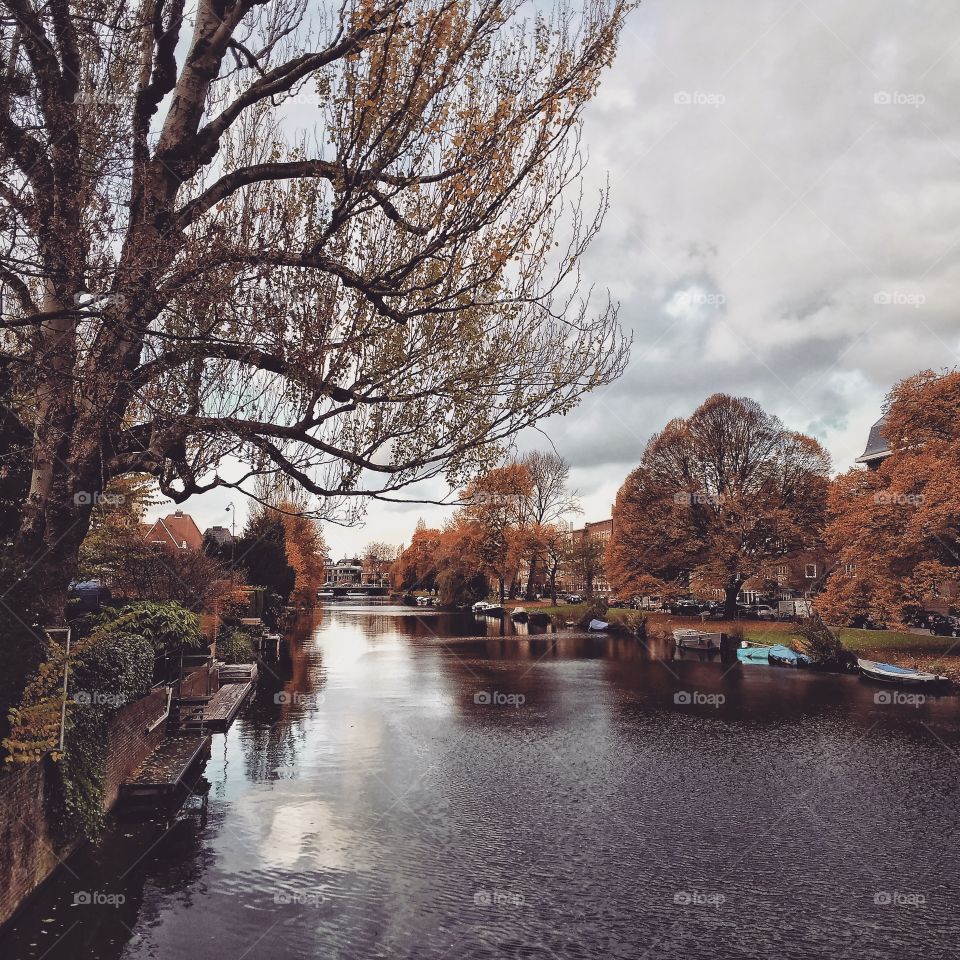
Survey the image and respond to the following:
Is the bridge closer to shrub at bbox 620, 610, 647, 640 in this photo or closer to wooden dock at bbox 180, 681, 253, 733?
shrub at bbox 620, 610, 647, 640

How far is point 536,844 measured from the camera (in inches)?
469

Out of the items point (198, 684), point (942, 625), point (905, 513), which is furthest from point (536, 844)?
point (942, 625)

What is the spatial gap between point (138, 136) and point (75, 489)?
434 cm

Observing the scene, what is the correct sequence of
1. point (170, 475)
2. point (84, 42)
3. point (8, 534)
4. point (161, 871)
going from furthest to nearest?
point (8, 534), point (170, 475), point (161, 871), point (84, 42)

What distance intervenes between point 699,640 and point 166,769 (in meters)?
34.9

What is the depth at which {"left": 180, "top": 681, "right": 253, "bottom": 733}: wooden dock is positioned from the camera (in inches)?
679

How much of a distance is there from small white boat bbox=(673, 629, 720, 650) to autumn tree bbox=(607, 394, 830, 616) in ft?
14.6

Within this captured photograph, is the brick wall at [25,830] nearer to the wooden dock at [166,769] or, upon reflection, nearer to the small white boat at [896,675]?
the wooden dock at [166,769]

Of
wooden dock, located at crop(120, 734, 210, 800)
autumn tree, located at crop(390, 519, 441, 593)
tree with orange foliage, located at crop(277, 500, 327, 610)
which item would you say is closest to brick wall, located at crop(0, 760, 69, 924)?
wooden dock, located at crop(120, 734, 210, 800)

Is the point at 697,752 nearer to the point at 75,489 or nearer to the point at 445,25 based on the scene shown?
the point at 75,489

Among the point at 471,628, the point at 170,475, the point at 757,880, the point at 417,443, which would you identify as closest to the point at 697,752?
the point at 757,880

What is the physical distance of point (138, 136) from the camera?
9531 mm

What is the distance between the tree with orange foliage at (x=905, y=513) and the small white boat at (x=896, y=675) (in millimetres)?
2593

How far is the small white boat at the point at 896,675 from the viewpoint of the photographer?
1109 inches
